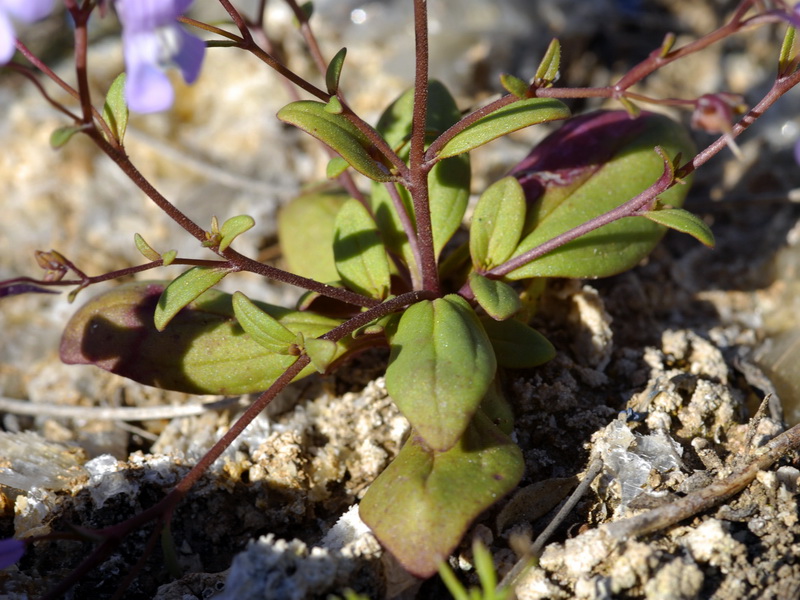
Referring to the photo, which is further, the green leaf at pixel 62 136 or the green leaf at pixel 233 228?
the green leaf at pixel 233 228

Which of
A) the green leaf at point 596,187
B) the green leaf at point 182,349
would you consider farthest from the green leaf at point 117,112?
the green leaf at point 596,187

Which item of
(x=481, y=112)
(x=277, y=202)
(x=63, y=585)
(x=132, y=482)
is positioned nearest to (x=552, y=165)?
(x=481, y=112)

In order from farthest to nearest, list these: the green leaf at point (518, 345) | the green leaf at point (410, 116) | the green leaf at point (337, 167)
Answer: the green leaf at point (410, 116) → the green leaf at point (518, 345) → the green leaf at point (337, 167)

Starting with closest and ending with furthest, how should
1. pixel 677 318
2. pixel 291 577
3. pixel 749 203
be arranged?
pixel 291 577 → pixel 677 318 → pixel 749 203

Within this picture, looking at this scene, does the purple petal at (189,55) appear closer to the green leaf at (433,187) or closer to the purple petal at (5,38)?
the purple petal at (5,38)

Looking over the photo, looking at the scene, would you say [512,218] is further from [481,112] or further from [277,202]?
[277,202]

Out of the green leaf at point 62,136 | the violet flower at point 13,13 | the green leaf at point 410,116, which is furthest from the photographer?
the green leaf at point 410,116

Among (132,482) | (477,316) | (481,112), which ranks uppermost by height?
(481,112)

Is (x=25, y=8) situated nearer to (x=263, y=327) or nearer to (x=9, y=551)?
(x=263, y=327)
